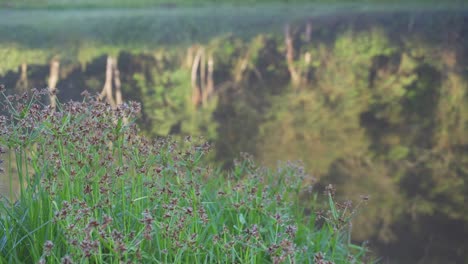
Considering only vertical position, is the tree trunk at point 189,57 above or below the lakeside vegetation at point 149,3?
below

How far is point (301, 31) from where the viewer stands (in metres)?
16.5

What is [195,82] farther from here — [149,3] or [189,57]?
[149,3]

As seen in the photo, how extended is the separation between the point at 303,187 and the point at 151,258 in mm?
1145

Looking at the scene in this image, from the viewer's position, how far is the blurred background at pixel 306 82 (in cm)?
520

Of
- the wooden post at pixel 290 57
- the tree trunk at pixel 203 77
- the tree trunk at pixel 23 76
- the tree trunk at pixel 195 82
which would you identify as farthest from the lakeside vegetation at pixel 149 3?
the tree trunk at pixel 23 76

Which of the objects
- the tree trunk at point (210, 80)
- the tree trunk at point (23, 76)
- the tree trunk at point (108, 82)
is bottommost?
the tree trunk at point (210, 80)

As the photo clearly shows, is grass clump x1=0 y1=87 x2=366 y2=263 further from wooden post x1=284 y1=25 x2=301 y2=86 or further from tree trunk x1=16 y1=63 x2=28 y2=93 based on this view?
wooden post x1=284 y1=25 x2=301 y2=86

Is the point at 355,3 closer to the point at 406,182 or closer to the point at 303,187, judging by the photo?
the point at 406,182

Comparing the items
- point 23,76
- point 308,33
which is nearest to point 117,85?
point 23,76

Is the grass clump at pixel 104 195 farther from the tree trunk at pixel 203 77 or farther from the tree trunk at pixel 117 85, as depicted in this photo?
the tree trunk at pixel 203 77

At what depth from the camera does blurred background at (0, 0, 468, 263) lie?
5203 mm

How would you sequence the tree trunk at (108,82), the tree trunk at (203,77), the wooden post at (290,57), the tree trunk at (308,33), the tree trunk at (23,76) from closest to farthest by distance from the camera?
the tree trunk at (23,76)
the tree trunk at (108,82)
the tree trunk at (203,77)
the wooden post at (290,57)
the tree trunk at (308,33)

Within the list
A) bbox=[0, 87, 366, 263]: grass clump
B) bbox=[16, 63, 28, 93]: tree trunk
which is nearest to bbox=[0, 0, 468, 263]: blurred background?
bbox=[16, 63, 28, 93]: tree trunk

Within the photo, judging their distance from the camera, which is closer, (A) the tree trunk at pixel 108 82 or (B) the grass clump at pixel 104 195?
(B) the grass clump at pixel 104 195
